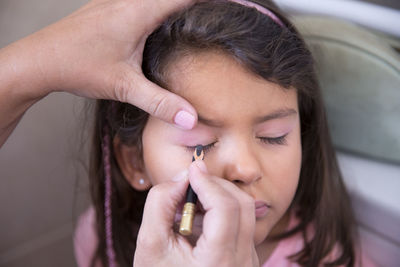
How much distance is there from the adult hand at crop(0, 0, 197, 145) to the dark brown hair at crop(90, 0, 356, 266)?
0.05 metres

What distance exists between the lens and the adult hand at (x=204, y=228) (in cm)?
56

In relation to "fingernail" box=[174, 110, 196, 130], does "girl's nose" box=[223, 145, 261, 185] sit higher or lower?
lower

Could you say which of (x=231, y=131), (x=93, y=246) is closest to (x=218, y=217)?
(x=231, y=131)

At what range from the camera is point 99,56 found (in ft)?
2.44

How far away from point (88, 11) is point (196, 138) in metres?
0.31

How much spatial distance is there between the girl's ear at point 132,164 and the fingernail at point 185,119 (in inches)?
9.7

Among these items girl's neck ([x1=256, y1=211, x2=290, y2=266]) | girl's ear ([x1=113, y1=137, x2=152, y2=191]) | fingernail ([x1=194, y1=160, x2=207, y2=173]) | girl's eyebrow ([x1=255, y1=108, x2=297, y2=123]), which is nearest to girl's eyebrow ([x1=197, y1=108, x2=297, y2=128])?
girl's eyebrow ([x1=255, y1=108, x2=297, y2=123])

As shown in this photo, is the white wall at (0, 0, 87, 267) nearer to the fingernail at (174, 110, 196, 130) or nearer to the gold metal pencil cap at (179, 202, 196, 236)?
the fingernail at (174, 110, 196, 130)

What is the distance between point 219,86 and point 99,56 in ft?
0.73

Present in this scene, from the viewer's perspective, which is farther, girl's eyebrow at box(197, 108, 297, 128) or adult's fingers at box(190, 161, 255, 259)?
girl's eyebrow at box(197, 108, 297, 128)

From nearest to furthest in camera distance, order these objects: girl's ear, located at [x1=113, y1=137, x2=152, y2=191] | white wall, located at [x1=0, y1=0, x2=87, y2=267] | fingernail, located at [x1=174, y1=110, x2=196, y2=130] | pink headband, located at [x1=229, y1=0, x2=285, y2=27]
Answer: fingernail, located at [x1=174, y1=110, x2=196, y2=130]
pink headband, located at [x1=229, y1=0, x2=285, y2=27]
girl's ear, located at [x1=113, y1=137, x2=152, y2=191]
white wall, located at [x1=0, y1=0, x2=87, y2=267]

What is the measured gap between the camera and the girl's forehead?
0.74 meters

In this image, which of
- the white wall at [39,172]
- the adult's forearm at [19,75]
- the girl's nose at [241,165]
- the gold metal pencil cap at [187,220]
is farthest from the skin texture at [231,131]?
the white wall at [39,172]

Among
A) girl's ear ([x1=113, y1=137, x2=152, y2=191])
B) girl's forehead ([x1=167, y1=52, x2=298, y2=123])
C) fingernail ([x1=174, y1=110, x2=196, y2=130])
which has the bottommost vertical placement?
girl's ear ([x1=113, y1=137, x2=152, y2=191])
